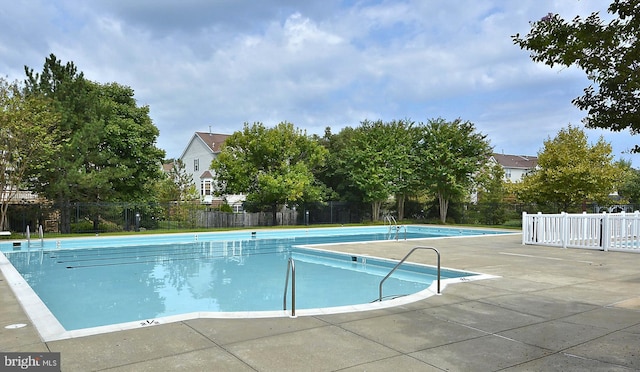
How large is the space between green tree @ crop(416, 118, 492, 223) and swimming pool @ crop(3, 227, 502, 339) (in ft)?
51.1

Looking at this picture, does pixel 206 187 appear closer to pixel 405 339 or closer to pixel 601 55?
pixel 405 339

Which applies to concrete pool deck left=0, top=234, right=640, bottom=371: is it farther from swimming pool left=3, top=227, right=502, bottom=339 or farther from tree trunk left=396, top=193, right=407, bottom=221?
tree trunk left=396, top=193, right=407, bottom=221

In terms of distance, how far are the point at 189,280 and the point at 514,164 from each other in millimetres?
45719

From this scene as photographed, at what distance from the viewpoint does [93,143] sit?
73.0 feet

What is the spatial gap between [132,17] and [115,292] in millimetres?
7258

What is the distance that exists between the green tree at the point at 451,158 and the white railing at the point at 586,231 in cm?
1405

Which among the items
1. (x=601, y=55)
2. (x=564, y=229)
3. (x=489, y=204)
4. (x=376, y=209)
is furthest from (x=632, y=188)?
(x=601, y=55)

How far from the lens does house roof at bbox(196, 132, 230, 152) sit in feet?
133

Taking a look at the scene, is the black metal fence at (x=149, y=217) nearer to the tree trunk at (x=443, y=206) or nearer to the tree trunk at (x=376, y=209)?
the tree trunk at (x=376, y=209)

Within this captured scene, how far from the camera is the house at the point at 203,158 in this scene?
40156mm

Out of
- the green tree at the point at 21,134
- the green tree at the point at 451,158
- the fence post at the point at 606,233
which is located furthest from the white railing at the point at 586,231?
the green tree at the point at 21,134

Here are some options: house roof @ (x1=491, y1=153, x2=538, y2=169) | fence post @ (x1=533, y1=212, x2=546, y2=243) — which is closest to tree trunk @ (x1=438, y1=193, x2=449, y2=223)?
fence post @ (x1=533, y1=212, x2=546, y2=243)

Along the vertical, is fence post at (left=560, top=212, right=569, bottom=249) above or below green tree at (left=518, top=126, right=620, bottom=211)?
below

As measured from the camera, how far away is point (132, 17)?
12430mm
